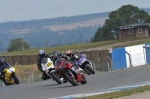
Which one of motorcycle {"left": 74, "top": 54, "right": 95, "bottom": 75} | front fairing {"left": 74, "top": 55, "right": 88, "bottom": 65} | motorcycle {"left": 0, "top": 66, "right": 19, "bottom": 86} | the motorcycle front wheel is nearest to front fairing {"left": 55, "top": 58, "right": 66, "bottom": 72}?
the motorcycle front wheel

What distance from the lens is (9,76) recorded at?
25.8 meters

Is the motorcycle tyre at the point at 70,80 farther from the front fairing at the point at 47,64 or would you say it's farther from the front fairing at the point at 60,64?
the front fairing at the point at 47,64

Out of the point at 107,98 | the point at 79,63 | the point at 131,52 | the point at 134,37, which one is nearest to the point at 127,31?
the point at 134,37

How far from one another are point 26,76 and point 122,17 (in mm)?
98308

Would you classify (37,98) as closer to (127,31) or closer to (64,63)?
(64,63)

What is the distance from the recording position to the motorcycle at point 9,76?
83.9ft

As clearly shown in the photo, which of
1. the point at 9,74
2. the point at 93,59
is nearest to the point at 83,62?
the point at 9,74

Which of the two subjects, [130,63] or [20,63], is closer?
[130,63]

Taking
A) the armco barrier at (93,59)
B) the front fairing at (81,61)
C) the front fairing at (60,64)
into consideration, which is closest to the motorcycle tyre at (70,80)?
the front fairing at (60,64)

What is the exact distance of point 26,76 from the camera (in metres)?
32.7

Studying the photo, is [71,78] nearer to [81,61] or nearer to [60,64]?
[60,64]

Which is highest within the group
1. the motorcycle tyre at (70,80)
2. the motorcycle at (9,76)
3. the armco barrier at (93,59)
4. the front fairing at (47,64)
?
the front fairing at (47,64)

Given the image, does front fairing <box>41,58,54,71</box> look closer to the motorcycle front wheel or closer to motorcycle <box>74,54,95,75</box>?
the motorcycle front wheel

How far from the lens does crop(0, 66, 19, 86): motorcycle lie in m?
25.6
